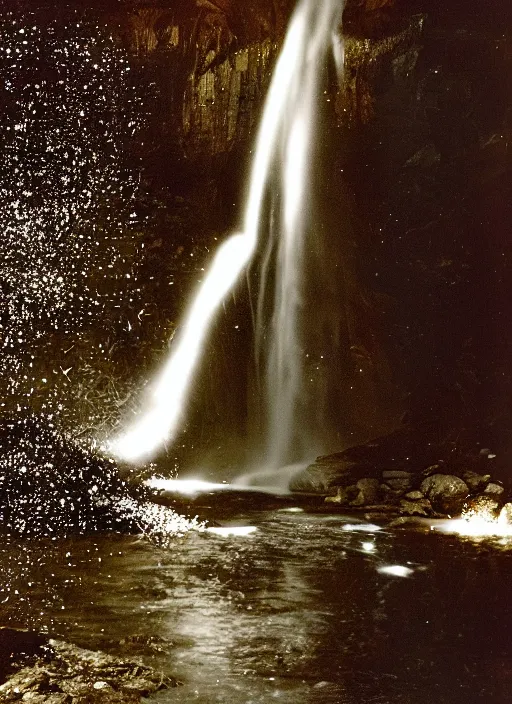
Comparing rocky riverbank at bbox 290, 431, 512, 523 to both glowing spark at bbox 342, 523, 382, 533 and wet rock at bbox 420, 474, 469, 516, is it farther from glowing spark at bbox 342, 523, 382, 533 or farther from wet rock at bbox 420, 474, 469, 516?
glowing spark at bbox 342, 523, 382, 533

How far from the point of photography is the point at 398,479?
6.46 meters

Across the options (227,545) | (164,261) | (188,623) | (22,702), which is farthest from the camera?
(164,261)

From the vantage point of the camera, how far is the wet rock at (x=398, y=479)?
20.5 feet

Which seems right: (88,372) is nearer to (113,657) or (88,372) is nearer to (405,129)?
(405,129)

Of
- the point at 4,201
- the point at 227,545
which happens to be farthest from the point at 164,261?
the point at 227,545

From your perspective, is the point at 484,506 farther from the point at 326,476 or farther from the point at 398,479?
the point at 326,476

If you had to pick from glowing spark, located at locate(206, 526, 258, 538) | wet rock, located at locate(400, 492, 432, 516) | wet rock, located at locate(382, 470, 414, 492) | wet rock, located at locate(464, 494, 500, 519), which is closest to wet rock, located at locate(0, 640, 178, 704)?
glowing spark, located at locate(206, 526, 258, 538)

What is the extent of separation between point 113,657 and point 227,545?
1.88 metres

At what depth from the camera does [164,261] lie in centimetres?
947

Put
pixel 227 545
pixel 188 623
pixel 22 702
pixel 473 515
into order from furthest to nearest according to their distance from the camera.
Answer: pixel 473 515
pixel 227 545
pixel 188 623
pixel 22 702

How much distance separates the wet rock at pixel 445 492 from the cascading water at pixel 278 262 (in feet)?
8.69

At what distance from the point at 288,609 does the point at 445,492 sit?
2.85m

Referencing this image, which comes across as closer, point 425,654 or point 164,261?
point 425,654

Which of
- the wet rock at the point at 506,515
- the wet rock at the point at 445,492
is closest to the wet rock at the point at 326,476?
the wet rock at the point at 445,492
